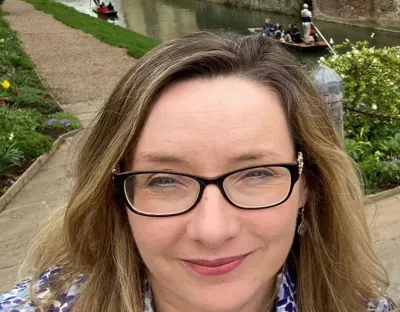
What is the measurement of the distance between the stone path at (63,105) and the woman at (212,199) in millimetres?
505

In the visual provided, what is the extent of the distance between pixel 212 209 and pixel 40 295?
1.85 ft

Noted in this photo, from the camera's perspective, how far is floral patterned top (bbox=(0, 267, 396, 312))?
141 centimetres

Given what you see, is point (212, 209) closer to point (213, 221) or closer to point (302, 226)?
point (213, 221)

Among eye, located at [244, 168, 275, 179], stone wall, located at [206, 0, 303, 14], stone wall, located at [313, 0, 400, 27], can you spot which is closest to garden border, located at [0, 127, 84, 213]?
eye, located at [244, 168, 275, 179]

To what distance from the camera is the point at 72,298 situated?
4.70ft

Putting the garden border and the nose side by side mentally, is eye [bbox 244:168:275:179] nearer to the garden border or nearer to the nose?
the nose

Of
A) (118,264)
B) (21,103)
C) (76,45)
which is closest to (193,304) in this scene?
(118,264)

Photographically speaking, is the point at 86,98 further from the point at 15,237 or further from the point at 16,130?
the point at 15,237

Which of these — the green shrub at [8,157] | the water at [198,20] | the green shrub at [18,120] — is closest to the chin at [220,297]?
the green shrub at [8,157]

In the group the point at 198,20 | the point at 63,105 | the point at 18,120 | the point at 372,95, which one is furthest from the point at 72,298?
the point at 198,20

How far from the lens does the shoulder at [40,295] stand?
1417 mm

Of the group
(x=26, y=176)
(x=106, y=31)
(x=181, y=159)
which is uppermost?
(x=106, y=31)

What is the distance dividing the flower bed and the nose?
16.0ft

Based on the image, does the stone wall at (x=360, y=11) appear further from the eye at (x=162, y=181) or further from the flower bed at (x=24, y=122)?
the eye at (x=162, y=181)
